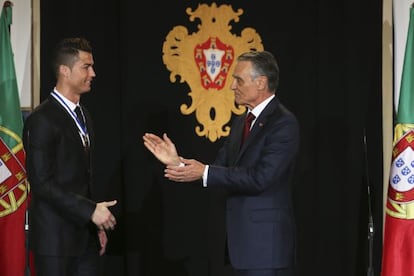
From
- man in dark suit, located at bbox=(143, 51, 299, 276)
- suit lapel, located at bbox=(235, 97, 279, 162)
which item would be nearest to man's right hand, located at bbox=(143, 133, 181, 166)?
man in dark suit, located at bbox=(143, 51, 299, 276)

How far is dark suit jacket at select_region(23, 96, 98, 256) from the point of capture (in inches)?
129

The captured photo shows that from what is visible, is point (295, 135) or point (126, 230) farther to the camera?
point (126, 230)

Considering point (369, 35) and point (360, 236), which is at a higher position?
point (369, 35)

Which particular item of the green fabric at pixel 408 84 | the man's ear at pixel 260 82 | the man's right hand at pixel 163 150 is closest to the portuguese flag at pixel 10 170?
the man's right hand at pixel 163 150

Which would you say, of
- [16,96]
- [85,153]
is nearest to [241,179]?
[85,153]

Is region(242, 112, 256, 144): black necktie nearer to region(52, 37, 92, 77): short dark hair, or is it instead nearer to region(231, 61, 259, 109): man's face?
region(231, 61, 259, 109): man's face

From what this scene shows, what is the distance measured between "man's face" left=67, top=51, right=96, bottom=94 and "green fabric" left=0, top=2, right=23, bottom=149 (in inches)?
41.1

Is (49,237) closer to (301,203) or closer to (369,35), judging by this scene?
(301,203)

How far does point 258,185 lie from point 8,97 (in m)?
1.93

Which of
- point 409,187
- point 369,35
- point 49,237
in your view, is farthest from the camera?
point 369,35

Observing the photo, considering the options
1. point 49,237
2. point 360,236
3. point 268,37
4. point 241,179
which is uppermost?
point 268,37

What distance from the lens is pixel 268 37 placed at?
4770 mm

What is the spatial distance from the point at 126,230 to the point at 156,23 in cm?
139

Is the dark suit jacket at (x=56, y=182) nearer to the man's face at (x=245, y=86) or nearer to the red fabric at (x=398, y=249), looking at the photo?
the man's face at (x=245, y=86)
